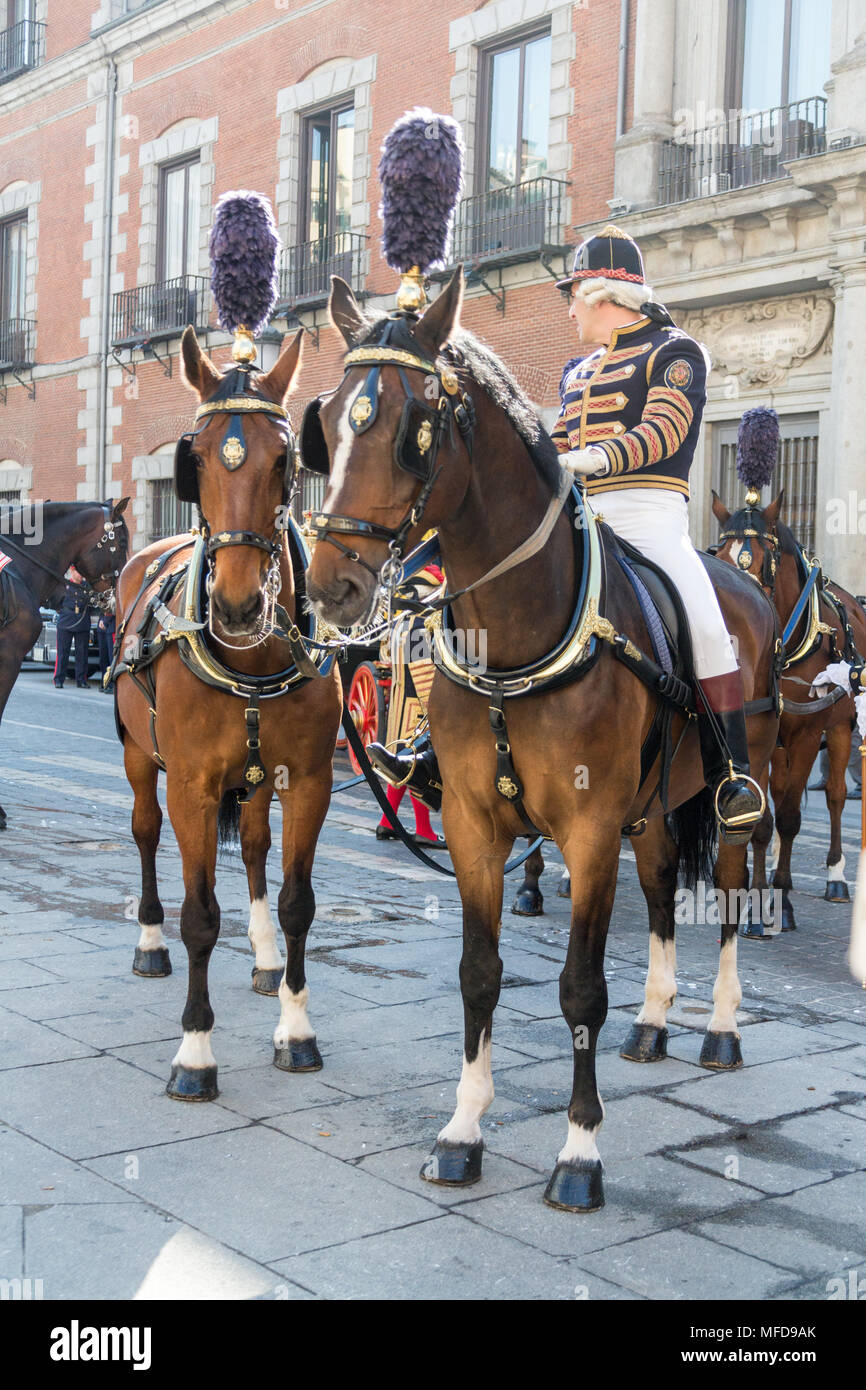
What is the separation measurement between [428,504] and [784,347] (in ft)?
38.5

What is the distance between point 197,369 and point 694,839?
2.58m

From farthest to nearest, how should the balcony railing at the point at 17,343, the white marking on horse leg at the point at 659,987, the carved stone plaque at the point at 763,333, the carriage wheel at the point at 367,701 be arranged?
the balcony railing at the point at 17,343, the carved stone plaque at the point at 763,333, the carriage wheel at the point at 367,701, the white marking on horse leg at the point at 659,987

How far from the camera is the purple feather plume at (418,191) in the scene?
3584mm

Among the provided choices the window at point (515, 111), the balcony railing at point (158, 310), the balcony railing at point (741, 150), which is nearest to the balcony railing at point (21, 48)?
the balcony railing at point (158, 310)

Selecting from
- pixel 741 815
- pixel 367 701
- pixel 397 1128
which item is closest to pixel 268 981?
pixel 397 1128

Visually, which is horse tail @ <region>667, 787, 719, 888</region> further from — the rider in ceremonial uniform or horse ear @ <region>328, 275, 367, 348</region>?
horse ear @ <region>328, 275, 367, 348</region>

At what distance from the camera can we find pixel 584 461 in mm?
3934

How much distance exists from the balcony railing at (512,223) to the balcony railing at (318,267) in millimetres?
2086

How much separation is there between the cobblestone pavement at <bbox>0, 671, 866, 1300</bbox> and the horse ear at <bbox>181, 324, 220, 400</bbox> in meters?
2.32

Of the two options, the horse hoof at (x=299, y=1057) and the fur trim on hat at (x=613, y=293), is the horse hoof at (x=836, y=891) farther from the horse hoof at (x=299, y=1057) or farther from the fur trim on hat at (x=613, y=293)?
the fur trim on hat at (x=613, y=293)

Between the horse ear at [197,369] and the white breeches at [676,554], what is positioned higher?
the horse ear at [197,369]

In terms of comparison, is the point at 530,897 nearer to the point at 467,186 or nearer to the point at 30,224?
the point at 467,186

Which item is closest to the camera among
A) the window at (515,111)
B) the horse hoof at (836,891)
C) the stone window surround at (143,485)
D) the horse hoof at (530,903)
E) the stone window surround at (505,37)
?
the horse hoof at (530,903)
